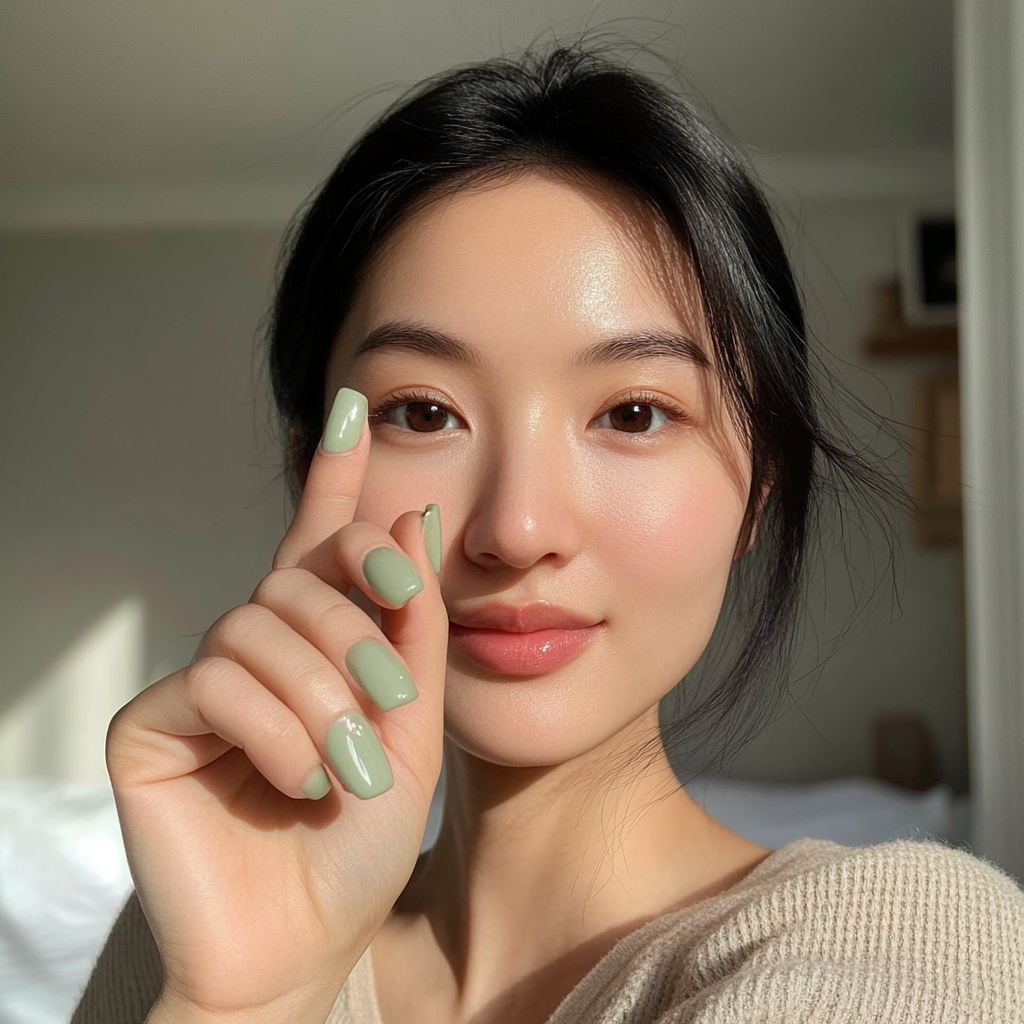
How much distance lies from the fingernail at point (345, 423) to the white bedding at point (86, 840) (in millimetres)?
1568

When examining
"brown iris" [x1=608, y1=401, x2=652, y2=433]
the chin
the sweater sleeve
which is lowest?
the sweater sleeve

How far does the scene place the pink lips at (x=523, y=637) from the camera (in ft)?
2.19

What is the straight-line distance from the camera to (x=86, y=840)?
2.26 meters

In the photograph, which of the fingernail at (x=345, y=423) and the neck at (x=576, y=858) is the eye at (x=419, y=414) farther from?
the neck at (x=576, y=858)

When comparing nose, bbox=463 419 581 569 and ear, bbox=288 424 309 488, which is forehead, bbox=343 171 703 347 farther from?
ear, bbox=288 424 309 488

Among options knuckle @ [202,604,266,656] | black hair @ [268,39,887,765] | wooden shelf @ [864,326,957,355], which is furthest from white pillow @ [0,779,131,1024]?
wooden shelf @ [864,326,957,355]

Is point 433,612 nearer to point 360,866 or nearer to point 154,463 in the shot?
point 360,866

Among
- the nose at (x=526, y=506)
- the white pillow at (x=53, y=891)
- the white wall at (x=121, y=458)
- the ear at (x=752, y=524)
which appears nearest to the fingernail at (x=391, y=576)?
the nose at (x=526, y=506)

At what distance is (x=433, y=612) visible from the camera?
1.83 feet

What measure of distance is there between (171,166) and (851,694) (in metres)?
2.63

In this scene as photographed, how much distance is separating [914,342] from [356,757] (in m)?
2.78

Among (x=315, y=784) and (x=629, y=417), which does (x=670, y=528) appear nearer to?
(x=629, y=417)

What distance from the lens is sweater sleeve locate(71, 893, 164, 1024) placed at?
82 centimetres

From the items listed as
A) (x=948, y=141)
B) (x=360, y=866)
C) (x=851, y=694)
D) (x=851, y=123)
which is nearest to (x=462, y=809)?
(x=360, y=866)
